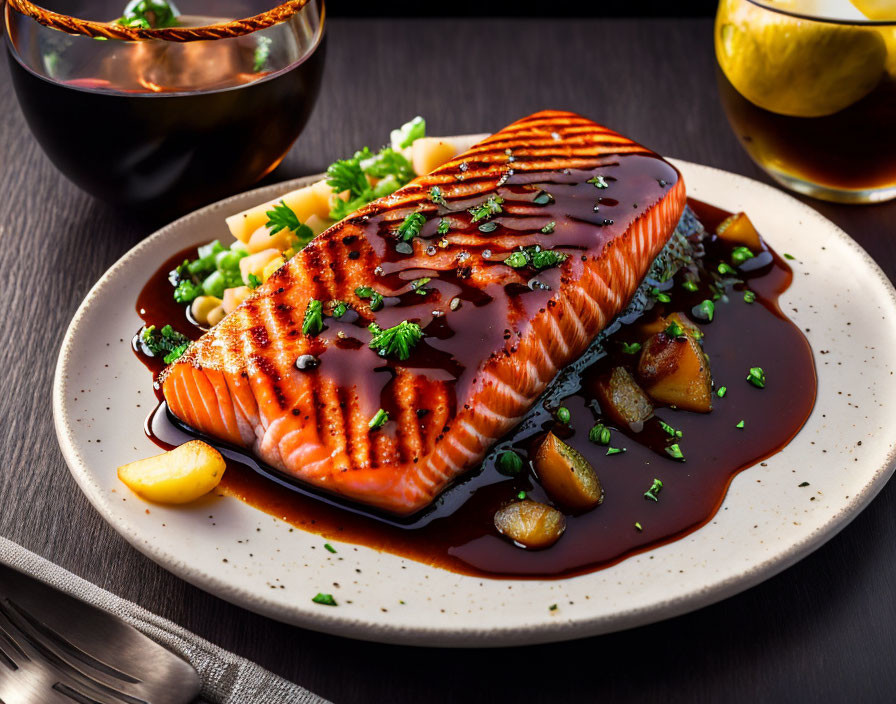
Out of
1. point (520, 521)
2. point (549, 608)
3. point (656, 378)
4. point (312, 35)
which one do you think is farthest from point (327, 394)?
point (312, 35)

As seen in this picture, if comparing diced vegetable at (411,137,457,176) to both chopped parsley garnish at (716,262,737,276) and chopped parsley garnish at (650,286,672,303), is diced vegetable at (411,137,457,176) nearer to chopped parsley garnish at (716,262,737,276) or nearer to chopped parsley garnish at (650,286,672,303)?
chopped parsley garnish at (650,286,672,303)

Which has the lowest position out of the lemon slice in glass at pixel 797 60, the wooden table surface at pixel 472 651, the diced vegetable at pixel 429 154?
the wooden table surface at pixel 472 651

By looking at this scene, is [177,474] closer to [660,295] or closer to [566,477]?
[566,477]

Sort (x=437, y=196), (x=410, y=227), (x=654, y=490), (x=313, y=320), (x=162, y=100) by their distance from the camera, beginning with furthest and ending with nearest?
1. (x=162, y=100)
2. (x=437, y=196)
3. (x=410, y=227)
4. (x=313, y=320)
5. (x=654, y=490)

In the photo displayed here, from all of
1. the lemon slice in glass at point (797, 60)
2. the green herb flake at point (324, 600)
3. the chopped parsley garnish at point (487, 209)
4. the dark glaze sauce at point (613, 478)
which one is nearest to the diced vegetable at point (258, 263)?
the dark glaze sauce at point (613, 478)

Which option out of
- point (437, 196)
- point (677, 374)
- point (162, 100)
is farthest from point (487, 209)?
point (162, 100)

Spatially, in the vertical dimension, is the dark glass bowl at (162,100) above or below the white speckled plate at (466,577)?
above

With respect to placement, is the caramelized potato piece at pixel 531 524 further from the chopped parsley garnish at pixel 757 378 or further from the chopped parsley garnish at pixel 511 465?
the chopped parsley garnish at pixel 757 378
